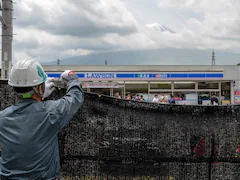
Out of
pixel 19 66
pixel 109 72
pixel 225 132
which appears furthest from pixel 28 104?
pixel 109 72

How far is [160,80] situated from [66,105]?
2608 centimetres

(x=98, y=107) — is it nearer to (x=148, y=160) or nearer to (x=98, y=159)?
(x=98, y=159)

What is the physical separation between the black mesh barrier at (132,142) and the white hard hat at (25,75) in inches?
41.7

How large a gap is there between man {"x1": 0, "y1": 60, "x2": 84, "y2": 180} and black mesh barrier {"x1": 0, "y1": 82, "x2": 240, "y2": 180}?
101cm

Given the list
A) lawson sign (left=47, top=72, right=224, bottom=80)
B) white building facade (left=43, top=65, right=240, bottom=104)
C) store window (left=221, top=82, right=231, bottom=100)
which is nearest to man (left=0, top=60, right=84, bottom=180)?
white building facade (left=43, top=65, right=240, bottom=104)

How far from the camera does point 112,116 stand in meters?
3.12

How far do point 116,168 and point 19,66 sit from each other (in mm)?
1631

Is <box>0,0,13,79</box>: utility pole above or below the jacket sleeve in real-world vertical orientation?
above

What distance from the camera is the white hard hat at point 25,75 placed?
2.00 metres

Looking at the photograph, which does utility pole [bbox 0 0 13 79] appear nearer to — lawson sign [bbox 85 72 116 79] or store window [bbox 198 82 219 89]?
lawson sign [bbox 85 72 116 79]

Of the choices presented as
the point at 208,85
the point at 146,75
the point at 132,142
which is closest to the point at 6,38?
the point at 132,142

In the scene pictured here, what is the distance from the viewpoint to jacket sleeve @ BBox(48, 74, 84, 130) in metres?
2.05

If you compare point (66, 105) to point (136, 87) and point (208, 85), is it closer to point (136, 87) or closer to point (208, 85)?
point (136, 87)

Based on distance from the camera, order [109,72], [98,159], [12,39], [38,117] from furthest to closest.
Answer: [109,72] → [12,39] → [98,159] → [38,117]
